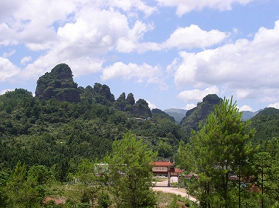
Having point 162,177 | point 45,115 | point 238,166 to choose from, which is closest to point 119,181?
point 238,166

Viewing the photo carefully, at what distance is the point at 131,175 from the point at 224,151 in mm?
6024

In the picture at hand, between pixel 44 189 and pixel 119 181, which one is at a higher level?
pixel 119 181

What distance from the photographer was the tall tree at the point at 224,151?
60.8 ft

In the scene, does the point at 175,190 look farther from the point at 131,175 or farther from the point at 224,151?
the point at 224,151

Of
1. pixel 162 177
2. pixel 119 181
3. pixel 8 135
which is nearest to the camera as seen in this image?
pixel 119 181

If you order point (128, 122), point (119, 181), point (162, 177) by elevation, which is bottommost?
point (162, 177)

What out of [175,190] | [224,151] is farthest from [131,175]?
[175,190]

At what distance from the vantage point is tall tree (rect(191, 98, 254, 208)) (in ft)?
60.8

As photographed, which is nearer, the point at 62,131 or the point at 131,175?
the point at 131,175

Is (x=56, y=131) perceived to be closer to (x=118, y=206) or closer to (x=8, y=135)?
(x=8, y=135)

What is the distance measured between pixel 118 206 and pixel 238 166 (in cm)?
801

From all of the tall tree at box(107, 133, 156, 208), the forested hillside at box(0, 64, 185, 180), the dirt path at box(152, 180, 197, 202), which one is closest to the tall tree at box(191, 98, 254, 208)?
the tall tree at box(107, 133, 156, 208)

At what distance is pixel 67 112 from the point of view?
530 ft

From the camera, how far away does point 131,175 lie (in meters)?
20.9
